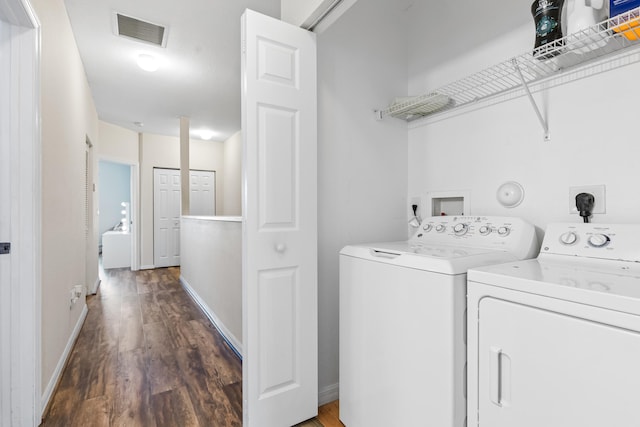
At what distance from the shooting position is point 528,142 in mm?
1454

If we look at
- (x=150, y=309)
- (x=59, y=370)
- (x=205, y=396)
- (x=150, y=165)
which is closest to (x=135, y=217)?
(x=150, y=165)

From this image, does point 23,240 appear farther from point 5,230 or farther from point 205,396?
point 205,396

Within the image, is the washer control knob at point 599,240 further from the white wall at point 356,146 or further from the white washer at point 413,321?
the white wall at point 356,146

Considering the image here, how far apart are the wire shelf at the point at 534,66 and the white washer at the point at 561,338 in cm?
67

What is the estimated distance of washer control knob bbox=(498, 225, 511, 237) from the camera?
A: 1352 mm

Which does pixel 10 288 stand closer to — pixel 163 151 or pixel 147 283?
pixel 147 283

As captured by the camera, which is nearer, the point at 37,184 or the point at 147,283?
the point at 37,184

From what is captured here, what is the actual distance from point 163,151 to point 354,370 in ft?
18.6

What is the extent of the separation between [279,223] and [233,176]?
4888 millimetres

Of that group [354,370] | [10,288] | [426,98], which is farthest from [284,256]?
[10,288]

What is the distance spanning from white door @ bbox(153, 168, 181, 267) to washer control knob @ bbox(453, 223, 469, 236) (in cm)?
551

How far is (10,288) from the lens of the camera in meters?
1.43

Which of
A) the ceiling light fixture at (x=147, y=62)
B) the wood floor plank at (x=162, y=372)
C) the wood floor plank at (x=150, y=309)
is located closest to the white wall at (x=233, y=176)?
the wood floor plank at (x=150, y=309)

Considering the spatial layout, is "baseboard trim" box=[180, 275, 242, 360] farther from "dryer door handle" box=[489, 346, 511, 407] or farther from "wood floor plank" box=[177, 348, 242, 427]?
"dryer door handle" box=[489, 346, 511, 407]
